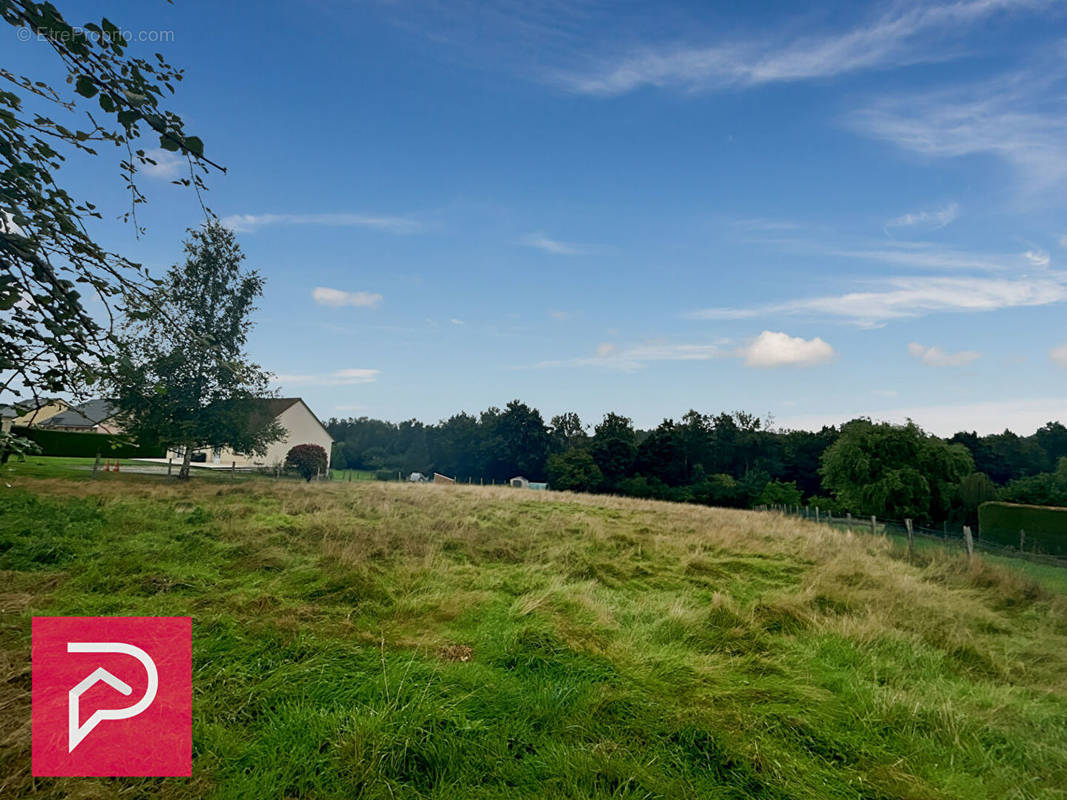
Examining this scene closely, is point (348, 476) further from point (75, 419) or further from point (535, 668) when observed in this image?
point (535, 668)

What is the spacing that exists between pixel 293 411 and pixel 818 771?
43725 mm

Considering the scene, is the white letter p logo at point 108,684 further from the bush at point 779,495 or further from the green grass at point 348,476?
the bush at point 779,495

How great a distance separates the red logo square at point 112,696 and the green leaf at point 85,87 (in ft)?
10.1

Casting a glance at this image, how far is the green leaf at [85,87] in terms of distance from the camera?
2.05 m

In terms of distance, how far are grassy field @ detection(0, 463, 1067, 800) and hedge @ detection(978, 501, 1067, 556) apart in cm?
1558

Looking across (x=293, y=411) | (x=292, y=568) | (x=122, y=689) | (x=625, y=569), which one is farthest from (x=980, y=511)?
(x=293, y=411)

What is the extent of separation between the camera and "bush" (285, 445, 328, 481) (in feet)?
113

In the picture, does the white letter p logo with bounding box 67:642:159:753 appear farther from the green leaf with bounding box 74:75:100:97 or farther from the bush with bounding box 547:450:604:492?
the bush with bounding box 547:450:604:492

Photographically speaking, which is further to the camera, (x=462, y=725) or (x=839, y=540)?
(x=839, y=540)

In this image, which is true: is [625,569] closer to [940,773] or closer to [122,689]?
[940,773]

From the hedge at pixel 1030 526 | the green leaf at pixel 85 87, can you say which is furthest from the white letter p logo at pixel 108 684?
the hedge at pixel 1030 526

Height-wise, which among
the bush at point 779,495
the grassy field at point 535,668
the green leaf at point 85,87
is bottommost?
the bush at point 779,495

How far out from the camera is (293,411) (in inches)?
1640

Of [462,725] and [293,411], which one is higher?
[293,411]
